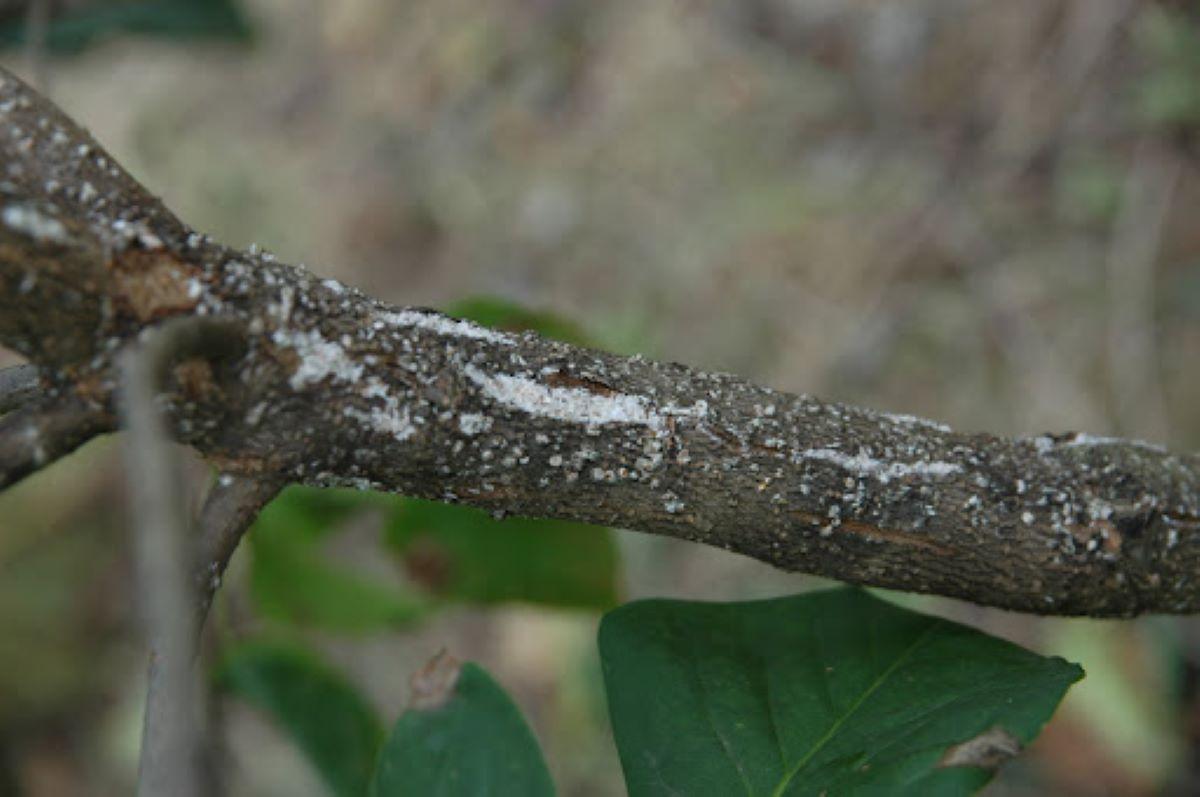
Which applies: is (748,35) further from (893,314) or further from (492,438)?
(492,438)

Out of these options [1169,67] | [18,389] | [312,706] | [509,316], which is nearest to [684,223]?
[1169,67]

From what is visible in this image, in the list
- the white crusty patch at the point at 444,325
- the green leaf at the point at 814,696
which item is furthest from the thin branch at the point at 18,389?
the green leaf at the point at 814,696

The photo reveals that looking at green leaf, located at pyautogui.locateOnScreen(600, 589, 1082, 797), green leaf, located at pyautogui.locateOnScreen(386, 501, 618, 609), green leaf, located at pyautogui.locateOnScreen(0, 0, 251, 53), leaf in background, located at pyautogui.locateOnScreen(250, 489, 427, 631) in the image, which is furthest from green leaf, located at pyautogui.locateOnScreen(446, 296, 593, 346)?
green leaf, located at pyautogui.locateOnScreen(0, 0, 251, 53)

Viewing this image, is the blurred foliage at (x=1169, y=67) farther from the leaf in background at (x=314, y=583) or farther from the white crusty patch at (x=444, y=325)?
the white crusty patch at (x=444, y=325)

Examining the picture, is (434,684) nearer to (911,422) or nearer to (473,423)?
(473,423)

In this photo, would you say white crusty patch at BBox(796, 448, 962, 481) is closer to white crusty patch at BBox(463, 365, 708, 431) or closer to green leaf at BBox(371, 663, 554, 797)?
white crusty patch at BBox(463, 365, 708, 431)

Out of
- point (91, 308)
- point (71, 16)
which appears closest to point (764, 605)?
point (91, 308)
